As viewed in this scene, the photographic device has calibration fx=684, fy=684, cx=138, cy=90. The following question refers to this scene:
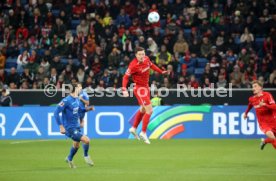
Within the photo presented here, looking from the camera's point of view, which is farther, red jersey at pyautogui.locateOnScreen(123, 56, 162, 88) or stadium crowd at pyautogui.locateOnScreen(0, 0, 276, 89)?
stadium crowd at pyautogui.locateOnScreen(0, 0, 276, 89)

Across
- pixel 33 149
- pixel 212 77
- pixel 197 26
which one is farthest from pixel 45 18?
pixel 33 149

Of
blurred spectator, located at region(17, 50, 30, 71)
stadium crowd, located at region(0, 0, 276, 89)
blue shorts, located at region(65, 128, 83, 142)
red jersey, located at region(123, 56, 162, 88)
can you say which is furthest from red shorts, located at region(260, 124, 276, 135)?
blurred spectator, located at region(17, 50, 30, 71)

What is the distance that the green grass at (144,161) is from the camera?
13.1 m

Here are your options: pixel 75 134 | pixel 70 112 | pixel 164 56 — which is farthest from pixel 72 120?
pixel 164 56

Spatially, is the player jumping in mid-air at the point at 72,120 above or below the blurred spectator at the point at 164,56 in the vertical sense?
below

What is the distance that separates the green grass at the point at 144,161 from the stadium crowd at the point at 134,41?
4023 millimetres

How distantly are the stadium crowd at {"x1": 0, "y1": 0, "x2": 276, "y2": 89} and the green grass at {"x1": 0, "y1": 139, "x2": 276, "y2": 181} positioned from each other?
13.2 feet

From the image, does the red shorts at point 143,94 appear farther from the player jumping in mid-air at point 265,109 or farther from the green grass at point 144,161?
the player jumping in mid-air at point 265,109

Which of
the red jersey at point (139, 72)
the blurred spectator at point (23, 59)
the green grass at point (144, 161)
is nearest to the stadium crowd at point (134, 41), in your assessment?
the blurred spectator at point (23, 59)

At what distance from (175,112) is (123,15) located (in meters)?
6.80

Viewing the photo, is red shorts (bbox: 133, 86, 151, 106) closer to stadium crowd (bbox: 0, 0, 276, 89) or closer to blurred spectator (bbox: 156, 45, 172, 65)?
stadium crowd (bbox: 0, 0, 276, 89)

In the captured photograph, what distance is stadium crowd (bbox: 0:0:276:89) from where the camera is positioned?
25500 millimetres

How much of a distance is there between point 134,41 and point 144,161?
1206 cm

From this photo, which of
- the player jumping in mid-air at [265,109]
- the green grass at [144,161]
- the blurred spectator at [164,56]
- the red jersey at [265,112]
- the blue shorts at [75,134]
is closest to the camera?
the green grass at [144,161]
